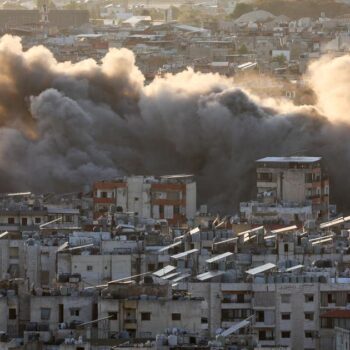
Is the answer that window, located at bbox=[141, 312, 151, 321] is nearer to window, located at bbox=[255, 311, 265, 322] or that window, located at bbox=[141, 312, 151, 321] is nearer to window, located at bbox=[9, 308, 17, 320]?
window, located at bbox=[9, 308, 17, 320]

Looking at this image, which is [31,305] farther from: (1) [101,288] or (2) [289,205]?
(2) [289,205]

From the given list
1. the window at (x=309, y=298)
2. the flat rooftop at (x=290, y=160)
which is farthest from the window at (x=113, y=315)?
the flat rooftop at (x=290, y=160)

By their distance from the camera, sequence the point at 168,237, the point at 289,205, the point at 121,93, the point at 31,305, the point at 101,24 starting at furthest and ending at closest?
the point at 101,24 < the point at 121,93 < the point at 289,205 < the point at 168,237 < the point at 31,305

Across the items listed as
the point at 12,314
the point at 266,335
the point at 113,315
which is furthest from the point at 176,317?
the point at 12,314

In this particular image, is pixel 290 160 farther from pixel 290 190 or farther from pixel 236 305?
pixel 236 305

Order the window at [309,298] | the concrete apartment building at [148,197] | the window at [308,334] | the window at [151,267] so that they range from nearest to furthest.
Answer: the window at [308,334] → the window at [309,298] → the window at [151,267] → the concrete apartment building at [148,197]

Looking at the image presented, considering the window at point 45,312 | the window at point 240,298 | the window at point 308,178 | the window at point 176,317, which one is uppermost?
the window at point 176,317

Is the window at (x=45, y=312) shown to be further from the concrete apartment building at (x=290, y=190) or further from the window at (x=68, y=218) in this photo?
the concrete apartment building at (x=290, y=190)

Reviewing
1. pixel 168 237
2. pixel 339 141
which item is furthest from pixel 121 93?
pixel 168 237
